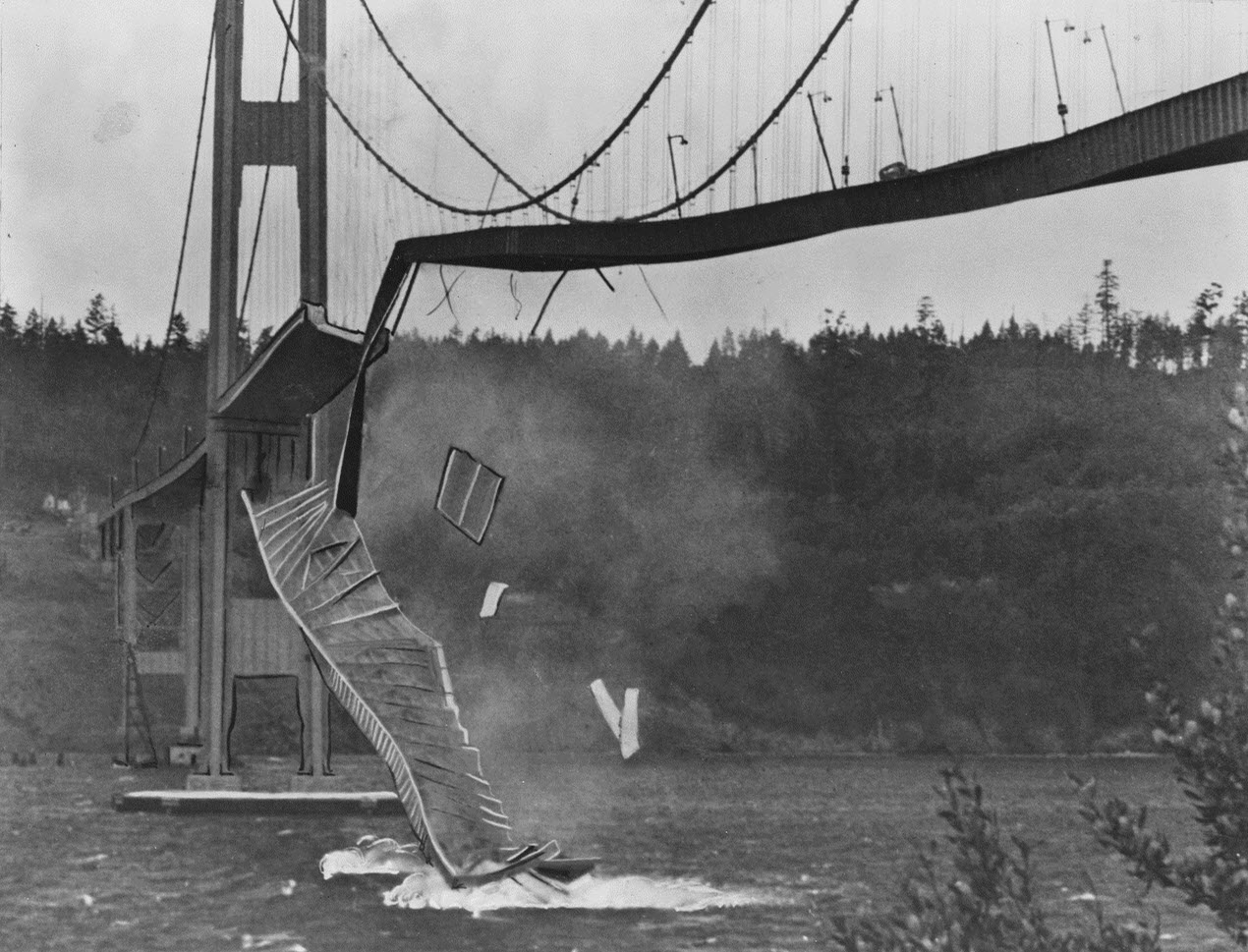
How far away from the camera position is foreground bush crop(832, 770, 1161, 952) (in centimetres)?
712

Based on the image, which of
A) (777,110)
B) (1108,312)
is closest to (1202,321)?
(1108,312)

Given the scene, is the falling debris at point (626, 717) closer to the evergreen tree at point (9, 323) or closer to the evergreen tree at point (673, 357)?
the evergreen tree at point (673, 357)

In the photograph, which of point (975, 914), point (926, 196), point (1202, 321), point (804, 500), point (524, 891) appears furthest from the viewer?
point (804, 500)

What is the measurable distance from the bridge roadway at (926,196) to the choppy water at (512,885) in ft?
11.6

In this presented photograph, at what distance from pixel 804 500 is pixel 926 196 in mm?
67631

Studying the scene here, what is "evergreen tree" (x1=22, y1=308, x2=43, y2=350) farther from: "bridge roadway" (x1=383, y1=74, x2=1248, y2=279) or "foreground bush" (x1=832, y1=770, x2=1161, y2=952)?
"foreground bush" (x1=832, y1=770, x2=1161, y2=952)

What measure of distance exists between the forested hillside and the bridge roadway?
174ft

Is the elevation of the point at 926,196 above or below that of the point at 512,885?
above

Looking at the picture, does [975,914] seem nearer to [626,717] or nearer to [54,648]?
[626,717]

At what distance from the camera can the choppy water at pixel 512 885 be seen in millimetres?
21812

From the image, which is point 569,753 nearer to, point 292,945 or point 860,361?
point 860,361

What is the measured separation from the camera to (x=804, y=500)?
80875mm

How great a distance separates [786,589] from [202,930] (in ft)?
193

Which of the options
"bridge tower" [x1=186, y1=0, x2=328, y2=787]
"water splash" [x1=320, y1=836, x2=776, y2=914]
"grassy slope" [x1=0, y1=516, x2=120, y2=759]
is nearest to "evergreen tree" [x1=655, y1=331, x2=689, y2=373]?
"grassy slope" [x1=0, y1=516, x2=120, y2=759]
